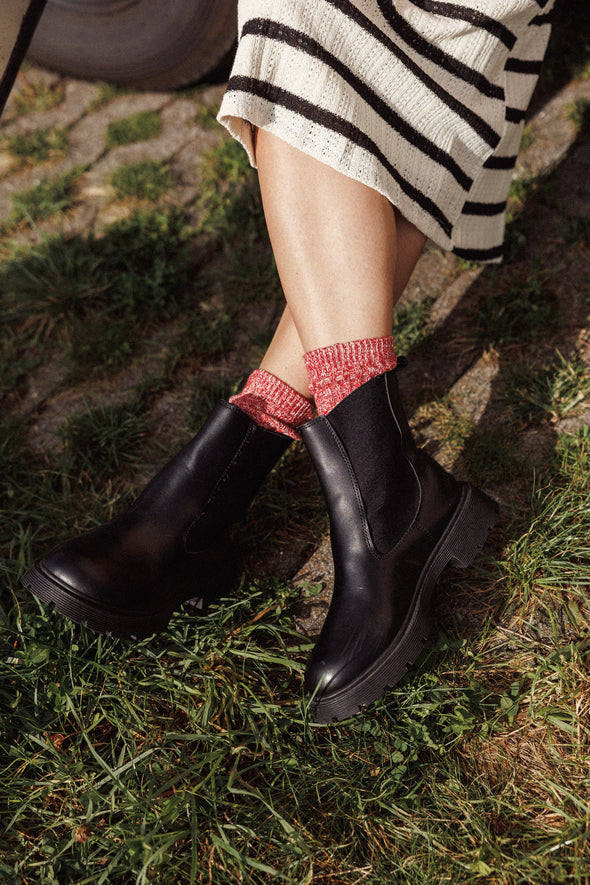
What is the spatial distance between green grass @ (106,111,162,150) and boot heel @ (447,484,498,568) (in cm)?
217

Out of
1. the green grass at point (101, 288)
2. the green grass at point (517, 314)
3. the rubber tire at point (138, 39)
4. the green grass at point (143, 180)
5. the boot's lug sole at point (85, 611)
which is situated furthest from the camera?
the green grass at point (143, 180)

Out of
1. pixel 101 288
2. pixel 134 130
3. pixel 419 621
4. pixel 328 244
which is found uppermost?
pixel 134 130

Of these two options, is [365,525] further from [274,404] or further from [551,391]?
[551,391]

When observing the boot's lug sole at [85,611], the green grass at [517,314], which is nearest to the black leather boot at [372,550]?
the boot's lug sole at [85,611]

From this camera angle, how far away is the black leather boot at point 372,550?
123 centimetres

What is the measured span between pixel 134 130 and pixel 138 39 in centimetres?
34

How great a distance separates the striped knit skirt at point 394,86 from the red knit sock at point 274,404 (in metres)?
0.47


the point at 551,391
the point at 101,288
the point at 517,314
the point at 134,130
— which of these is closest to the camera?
the point at 551,391

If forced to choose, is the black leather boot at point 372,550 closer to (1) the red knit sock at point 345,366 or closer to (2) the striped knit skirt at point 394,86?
(1) the red knit sock at point 345,366

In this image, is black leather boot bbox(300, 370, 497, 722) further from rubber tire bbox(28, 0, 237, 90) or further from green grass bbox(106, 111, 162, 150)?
green grass bbox(106, 111, 162, 150)

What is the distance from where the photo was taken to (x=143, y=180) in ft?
8.17

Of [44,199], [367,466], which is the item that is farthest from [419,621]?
[44,199]

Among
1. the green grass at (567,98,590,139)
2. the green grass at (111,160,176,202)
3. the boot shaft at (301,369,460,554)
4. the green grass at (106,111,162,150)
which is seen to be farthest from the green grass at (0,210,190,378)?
the green grass at (567,98,590,139)

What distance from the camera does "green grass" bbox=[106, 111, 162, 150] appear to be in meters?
2.67
